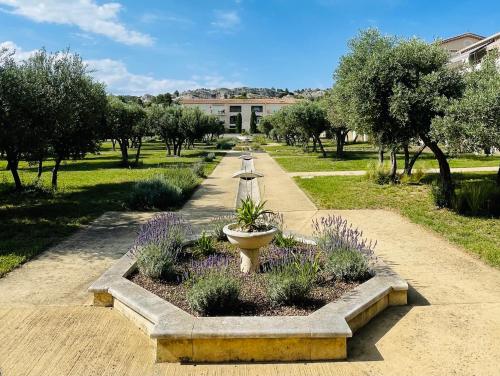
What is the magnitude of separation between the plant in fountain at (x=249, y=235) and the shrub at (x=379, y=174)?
11.6 metres

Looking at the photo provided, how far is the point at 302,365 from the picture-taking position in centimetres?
383

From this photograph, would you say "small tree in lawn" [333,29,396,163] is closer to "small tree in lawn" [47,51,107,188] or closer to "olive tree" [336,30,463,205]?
"olive tree" [336,30,463,205]

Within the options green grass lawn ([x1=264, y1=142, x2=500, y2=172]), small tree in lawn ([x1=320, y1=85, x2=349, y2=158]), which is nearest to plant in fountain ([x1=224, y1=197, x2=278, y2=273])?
small tree in lawn ([x1=320, y1=85, x2=349, y2=158])

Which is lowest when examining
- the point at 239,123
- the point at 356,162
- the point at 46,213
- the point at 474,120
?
the point at 46,213

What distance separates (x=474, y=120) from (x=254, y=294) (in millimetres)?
6678

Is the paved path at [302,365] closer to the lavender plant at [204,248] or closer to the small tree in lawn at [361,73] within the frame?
the lavender plant at [204,248]

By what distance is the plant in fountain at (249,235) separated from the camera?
540 cm

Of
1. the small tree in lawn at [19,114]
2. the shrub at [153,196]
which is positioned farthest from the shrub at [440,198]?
the small tree in lawn at [19,114]

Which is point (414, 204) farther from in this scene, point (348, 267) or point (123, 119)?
point (123, 119)

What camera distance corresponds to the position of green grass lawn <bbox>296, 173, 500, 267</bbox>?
7.98 m

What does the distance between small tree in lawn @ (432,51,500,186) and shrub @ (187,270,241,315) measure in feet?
22.5

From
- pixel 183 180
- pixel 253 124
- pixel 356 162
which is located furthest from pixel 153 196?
pixel 253 124

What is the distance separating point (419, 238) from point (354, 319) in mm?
4556

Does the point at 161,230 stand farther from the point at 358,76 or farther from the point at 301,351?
the point at 358,76
